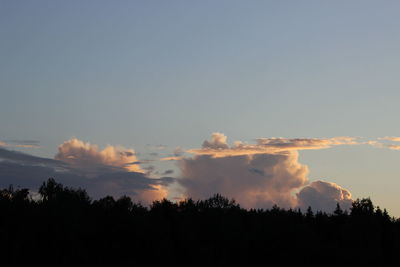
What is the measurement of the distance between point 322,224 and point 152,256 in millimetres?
58583

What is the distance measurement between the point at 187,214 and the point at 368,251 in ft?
131

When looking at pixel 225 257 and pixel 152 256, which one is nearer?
pixel 152 256

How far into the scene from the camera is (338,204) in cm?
16188

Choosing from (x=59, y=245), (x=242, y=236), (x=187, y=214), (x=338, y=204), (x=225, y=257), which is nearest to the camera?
(x=59, y=245)

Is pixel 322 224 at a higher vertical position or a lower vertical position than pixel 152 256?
higher

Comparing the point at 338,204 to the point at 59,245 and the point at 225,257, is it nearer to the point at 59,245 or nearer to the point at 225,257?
the point at 225,257

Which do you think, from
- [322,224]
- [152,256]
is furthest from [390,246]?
[152,256]

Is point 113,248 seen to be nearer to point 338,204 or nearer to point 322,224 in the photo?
point 322,224

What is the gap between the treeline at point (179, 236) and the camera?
302 ft

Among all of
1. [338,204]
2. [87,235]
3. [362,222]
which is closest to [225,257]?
[87,235]

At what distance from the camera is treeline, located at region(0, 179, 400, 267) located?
92.1 m

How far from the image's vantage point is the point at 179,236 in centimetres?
11438

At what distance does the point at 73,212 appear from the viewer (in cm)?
10062

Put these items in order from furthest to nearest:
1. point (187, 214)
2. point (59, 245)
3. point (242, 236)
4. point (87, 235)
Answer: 1. point (187, 214)
2. point (242, 236)
3. point (87, 235)
4. point (59, 245)
